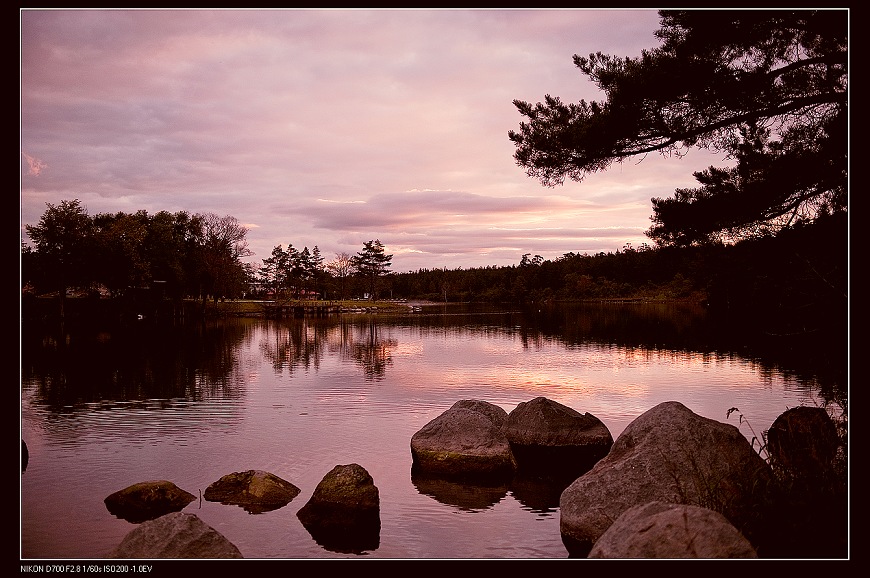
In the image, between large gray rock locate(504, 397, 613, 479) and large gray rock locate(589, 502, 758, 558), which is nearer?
large gray rock locate(589, 502, 758, 558)

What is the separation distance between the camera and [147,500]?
13.2 meters

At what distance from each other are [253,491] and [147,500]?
2.01 metres

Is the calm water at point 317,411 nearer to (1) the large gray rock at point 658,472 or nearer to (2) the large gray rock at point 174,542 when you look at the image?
(1) the large gray rock at point 658,472

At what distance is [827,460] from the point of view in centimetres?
879

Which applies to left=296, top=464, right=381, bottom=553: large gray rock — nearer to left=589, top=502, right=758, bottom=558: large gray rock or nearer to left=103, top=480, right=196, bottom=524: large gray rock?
left=103, top=480, right=196, bottom=524: large gray rock

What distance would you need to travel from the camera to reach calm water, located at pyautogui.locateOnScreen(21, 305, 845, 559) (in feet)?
40.7

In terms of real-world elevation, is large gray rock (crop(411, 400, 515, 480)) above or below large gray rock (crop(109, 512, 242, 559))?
below

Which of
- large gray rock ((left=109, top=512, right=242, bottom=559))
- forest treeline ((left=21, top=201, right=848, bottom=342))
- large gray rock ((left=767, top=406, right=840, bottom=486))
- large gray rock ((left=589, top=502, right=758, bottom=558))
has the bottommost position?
large gray rock ((left=109, top=512, right=242, bottom=559))

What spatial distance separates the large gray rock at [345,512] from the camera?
39.0 ft

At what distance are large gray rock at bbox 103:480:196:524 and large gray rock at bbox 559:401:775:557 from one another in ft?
24.8

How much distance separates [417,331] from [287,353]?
2394cm

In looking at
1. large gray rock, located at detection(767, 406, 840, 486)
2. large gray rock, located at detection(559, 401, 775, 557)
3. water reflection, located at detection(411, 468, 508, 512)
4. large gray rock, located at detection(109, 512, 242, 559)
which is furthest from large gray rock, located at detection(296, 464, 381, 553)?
large gray rock, located at detection(767, 406, 840, 486)
